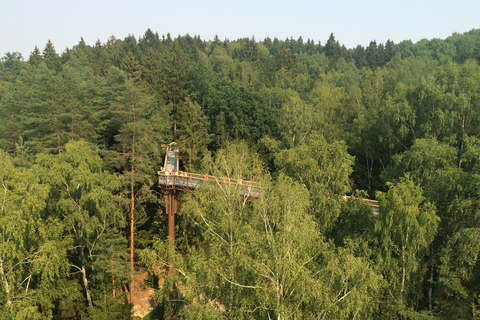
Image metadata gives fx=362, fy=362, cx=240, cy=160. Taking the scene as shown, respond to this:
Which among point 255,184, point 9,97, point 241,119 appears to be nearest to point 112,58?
point 9,97

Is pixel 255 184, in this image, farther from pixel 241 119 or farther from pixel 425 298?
pixel 241 119

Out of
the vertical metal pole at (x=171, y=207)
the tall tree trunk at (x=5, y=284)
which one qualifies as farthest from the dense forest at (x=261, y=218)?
the vertical metal pole at (x=171, y=207)

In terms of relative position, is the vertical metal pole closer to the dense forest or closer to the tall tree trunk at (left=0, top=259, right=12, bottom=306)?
the dense forest

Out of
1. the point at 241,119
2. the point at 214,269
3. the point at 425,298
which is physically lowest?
the point at 425,298

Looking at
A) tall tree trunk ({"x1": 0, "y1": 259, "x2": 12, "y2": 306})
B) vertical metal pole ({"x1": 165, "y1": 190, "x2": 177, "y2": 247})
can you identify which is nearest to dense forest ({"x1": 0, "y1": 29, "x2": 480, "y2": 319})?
tall tree trunk ({"x1": 0, "y1": 259, "x2": 12, "y2": 306})

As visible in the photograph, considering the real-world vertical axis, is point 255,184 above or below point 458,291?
above

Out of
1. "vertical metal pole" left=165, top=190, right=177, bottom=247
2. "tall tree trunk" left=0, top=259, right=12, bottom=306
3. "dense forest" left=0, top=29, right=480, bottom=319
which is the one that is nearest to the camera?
"dense forest" left=0, top=29, right=480, bottom=319

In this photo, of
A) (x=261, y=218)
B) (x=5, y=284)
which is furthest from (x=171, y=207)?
(x=261, y=218)

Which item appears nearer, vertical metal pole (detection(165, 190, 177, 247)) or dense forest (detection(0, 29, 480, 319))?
dense forest (detection(0, 29, 480, 319))

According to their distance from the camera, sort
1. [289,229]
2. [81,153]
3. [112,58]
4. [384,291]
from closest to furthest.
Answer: [289,229] → [384,291] → [81,153] → [112,58]

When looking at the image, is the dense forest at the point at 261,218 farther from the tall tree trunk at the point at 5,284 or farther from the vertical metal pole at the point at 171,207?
the vertical metal pole at the point at 171,207

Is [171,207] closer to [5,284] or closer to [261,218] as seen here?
[5,284]
